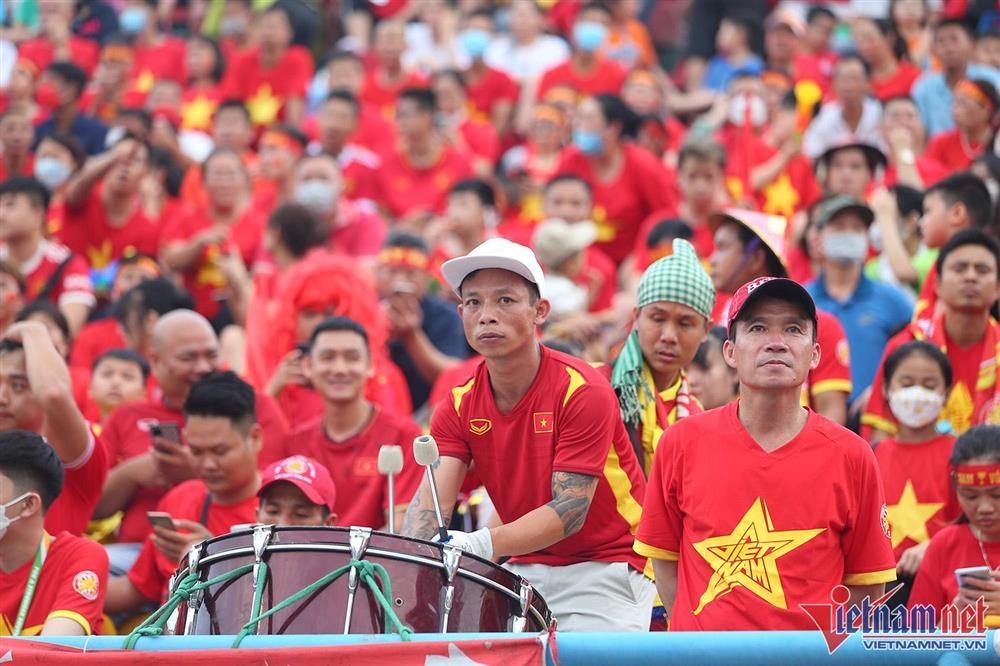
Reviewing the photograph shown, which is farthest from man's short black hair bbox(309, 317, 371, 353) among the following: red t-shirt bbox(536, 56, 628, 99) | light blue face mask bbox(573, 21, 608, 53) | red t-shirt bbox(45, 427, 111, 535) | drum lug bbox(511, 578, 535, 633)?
light blue face mask bbox(573, 21, 608, 53)

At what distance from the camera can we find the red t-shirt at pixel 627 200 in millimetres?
12312

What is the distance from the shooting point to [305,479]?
6062 mm

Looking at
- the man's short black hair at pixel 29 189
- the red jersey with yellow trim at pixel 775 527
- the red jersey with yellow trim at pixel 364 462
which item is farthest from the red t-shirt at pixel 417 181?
the red jersey with yellow trim at pixel 775 527

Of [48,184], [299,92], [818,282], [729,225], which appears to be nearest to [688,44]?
[299,92]

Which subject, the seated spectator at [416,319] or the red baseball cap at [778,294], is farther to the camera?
the seated spectator at [416,319]

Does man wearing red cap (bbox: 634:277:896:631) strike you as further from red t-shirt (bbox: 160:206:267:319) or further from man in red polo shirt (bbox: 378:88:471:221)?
man in red polo shirt (bbox: 378:88:471:221)

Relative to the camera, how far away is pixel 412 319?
9453 mm

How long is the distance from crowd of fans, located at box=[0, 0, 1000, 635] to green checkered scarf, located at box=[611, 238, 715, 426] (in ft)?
0.14

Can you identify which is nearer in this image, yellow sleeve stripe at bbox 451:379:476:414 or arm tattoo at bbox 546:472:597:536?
arm tattoo at bbox 546:472:597:536

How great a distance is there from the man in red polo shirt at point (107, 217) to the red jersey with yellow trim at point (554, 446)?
7192 mm

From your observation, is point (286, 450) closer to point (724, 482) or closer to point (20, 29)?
point (724, 482)

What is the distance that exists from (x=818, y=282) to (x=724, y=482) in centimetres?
469

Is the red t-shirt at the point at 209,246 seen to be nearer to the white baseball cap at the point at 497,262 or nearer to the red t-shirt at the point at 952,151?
the red t-shirt at the point at 952,151

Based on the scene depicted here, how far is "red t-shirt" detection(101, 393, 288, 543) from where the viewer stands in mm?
7375
